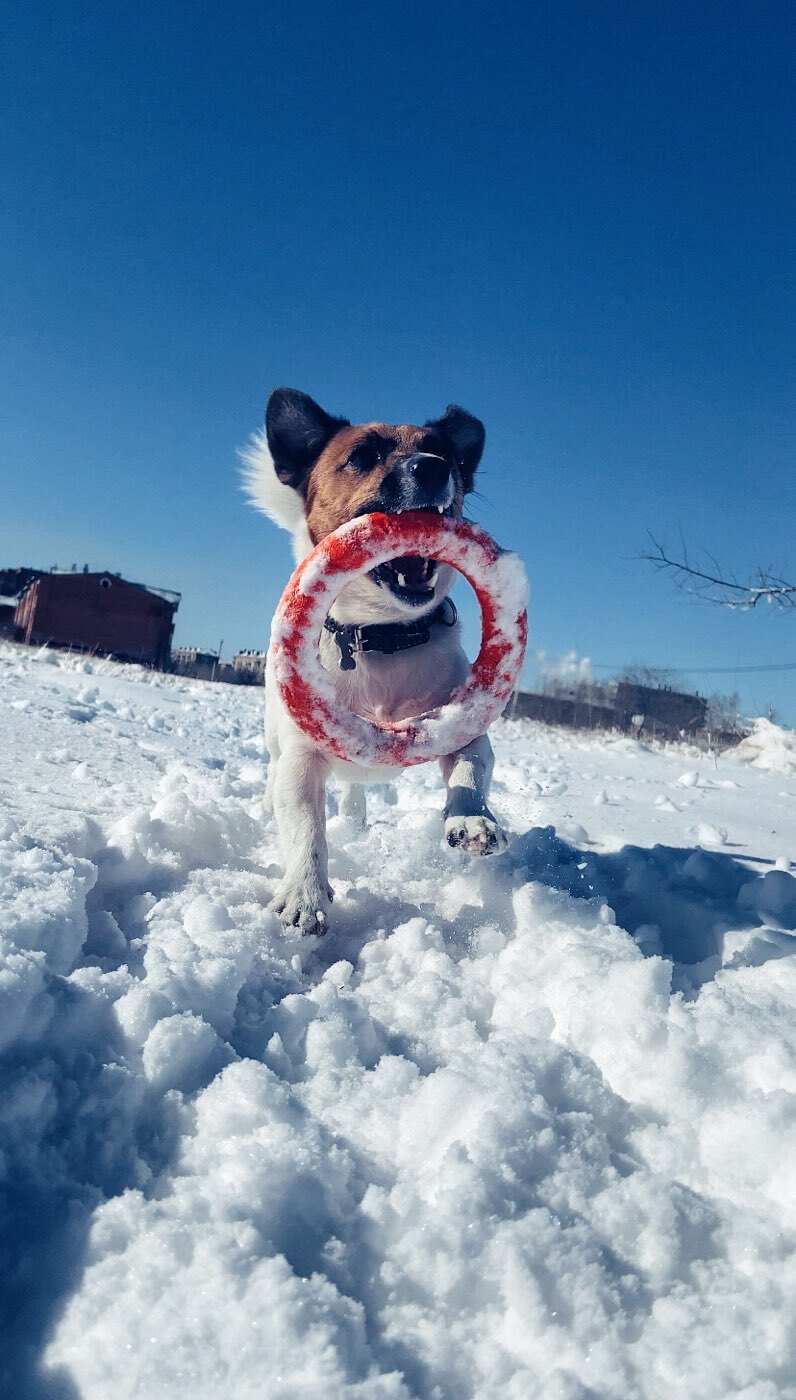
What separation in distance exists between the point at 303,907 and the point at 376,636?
1374 mm

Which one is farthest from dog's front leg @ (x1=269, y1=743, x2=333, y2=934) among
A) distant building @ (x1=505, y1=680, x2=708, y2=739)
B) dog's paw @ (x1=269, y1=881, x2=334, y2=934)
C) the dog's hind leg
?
distant building @ (x1=505, y1=680, x2=708, y2=739)

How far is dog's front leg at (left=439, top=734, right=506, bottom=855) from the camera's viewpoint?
2650 mm

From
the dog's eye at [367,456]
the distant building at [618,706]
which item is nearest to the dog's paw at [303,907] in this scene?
the dog's eye at [367,456]

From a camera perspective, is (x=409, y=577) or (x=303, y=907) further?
(x=409, y=577)

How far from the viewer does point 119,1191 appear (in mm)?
1293

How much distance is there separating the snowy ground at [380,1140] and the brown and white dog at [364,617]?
9.6 inches

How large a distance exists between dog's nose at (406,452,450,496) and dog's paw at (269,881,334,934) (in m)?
1.73

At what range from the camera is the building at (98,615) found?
39.0 meters

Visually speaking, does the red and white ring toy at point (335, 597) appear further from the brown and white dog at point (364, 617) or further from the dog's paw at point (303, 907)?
the dog's paw at point (303, 907)

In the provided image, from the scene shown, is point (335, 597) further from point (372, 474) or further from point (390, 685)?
point (372, 474)

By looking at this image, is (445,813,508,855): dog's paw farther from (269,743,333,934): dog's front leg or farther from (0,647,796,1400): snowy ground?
(269,743,333,934): dog's front leg

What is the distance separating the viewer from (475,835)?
2654 millimetres

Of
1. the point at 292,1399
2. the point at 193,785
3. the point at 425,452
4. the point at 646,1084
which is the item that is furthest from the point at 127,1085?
the point at 425,452

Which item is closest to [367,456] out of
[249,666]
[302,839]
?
[302,839]
